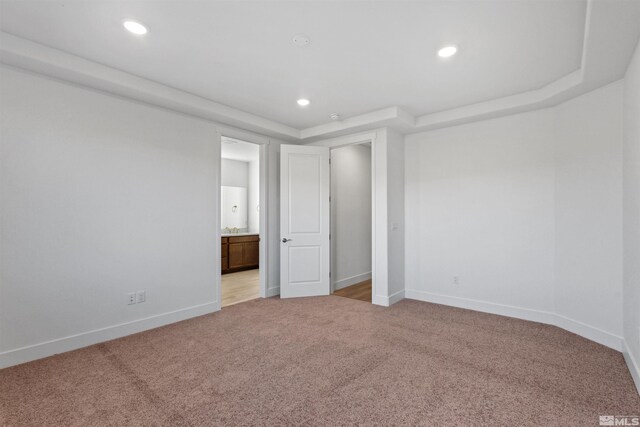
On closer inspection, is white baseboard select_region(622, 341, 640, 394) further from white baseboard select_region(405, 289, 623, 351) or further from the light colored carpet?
white baseboard select_region(405, 289, 623, 351)

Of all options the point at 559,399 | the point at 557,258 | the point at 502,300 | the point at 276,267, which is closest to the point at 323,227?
the point at 276,267

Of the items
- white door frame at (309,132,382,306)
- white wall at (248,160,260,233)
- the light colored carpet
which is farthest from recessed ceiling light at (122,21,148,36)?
white wall at (248,160,260,233)

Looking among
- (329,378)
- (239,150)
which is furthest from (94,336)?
(239,150)

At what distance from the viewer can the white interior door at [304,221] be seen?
4.72 metres

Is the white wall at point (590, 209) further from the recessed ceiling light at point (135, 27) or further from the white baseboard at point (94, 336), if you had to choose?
the white baseboard at point (94, 336)

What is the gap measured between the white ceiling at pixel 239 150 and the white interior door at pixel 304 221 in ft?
4.93

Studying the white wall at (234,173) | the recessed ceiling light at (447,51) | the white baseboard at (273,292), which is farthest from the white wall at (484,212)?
the white wall at (234,173)

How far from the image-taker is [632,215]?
2.40 m

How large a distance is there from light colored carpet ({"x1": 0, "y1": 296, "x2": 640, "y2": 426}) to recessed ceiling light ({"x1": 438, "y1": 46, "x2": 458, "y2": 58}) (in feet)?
8.45

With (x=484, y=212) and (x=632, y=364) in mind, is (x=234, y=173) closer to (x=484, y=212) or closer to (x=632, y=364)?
(x=484, y=212)

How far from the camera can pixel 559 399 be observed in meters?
2.08

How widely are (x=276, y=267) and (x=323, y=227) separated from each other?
0.98 metres

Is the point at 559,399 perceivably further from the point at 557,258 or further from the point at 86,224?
the point at 86,224

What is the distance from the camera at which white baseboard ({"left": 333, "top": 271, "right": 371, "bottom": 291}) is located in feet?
17.2
